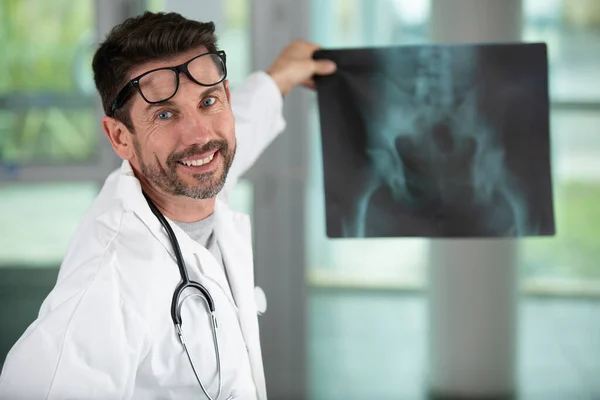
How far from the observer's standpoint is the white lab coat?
121 centimetres

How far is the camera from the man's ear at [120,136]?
141 centimetres

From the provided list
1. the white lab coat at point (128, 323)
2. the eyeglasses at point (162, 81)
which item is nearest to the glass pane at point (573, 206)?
the white lab coat at point (128, 323)

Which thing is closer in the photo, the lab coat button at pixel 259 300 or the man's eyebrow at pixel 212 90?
the man's eyebrow at pixel 212 90

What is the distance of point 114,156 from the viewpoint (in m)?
3.27

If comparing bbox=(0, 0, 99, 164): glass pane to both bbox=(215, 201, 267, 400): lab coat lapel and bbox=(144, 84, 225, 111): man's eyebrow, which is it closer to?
bbox=(215, 201, 267, 400): lab coat lapel

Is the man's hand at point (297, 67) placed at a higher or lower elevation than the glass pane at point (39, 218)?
higher

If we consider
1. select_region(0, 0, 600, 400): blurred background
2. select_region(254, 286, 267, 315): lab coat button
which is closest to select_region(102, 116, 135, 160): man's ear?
select_region(254, 286, 267, 315): lab coat button

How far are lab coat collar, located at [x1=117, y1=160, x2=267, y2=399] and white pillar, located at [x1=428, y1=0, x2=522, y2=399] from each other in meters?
1.67

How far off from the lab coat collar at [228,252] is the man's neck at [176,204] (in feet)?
0.16

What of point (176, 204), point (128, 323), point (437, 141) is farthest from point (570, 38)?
point (128, 323)

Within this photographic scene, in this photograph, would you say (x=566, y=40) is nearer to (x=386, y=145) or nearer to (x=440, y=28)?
(x=440, y=28)

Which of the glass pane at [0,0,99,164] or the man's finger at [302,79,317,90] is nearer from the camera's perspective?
the man's finger at [302,79,317,90]

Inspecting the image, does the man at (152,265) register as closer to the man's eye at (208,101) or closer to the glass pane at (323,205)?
the man's eye at (208,101)

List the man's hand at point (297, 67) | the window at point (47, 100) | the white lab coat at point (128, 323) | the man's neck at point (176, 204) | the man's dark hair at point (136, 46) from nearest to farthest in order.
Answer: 1. the white lab coat at point (128, 323)
2. the man's dark hair at point (136, 46)
3. the man's neck at point (176, 204)
4. the man's hand at point (297, 67)
5. the window at point (47, 100)
